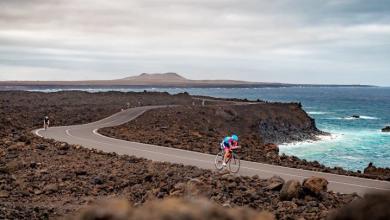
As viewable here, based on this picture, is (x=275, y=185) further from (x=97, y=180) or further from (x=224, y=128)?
(x=224, y=128)

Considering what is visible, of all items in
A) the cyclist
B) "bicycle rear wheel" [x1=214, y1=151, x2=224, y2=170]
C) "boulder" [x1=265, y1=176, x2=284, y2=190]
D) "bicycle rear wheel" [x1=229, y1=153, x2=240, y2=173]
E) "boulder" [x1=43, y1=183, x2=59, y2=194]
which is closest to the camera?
"boulder" [x1=265, y1=176, x2=284, y2=190]

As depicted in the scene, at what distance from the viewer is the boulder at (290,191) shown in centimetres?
1465

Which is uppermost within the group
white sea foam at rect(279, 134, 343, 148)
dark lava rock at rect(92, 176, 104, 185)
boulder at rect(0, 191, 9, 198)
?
dark lava rock at rect(92, 176, 104, 185)

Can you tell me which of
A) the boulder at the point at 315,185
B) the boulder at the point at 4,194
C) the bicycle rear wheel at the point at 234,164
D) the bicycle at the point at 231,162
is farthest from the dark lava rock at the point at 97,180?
the boulder at the point at 315,185

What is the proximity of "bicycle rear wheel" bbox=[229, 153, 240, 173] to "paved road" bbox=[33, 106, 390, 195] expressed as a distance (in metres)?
0.25

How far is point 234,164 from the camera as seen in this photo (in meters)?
21.2

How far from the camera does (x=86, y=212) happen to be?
4379mm

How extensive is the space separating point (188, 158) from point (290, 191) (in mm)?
10180

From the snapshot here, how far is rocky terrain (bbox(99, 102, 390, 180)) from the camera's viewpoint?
104 ft

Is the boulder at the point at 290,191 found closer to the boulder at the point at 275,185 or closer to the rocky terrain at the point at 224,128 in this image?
the boulder at the point at 275,185

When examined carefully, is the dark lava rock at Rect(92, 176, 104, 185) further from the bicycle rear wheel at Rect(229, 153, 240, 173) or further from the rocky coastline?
the bicycle rear wheel at Rect(229, 153, 240, 173)

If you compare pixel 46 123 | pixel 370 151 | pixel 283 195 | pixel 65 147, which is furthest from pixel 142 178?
pixel 370 151

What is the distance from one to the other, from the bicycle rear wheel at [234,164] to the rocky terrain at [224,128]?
11.3ft

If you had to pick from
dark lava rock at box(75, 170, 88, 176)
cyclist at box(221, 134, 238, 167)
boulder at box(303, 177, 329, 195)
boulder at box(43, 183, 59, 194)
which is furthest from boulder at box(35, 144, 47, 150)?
boulder at box(303, 177, 329, 195)
